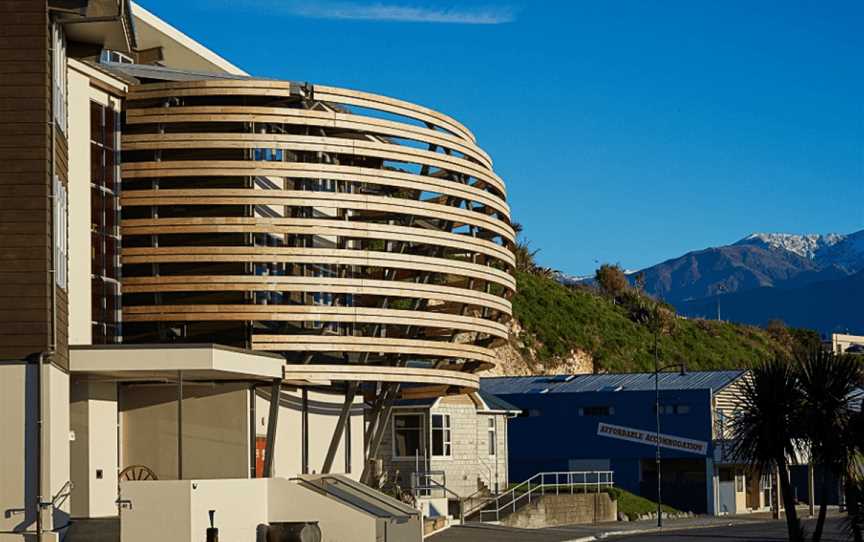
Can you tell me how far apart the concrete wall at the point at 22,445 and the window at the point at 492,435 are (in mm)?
36213

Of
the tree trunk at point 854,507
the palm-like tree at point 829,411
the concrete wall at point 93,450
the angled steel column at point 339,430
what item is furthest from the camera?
the angled steel column at point 339,430

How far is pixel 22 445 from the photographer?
33.0 meters

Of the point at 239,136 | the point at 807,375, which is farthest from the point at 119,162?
the point at 807,375

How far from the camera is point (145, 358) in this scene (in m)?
39.0

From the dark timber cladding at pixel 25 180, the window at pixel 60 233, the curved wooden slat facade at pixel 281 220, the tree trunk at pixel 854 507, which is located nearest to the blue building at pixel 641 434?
the curved wooden slat facade at pixel 281 220

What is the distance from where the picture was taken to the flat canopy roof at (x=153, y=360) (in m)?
38.5

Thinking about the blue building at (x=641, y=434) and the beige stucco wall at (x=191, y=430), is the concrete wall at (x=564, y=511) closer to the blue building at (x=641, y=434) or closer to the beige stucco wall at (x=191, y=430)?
the blue building at (x=641, y=434)

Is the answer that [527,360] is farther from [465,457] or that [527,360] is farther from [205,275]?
[205,275]

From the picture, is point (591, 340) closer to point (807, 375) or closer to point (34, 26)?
point (807, 375)

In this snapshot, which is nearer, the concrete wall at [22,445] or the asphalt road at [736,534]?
the concrete wall at [22,445]

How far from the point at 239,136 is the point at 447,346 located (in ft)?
31.9

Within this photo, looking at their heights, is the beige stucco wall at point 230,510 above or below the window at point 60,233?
below

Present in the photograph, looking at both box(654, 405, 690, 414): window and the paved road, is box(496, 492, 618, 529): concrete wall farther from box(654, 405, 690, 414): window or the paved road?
box(654, 405, 690, 414): window

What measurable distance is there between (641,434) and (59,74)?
50172 millimetres
